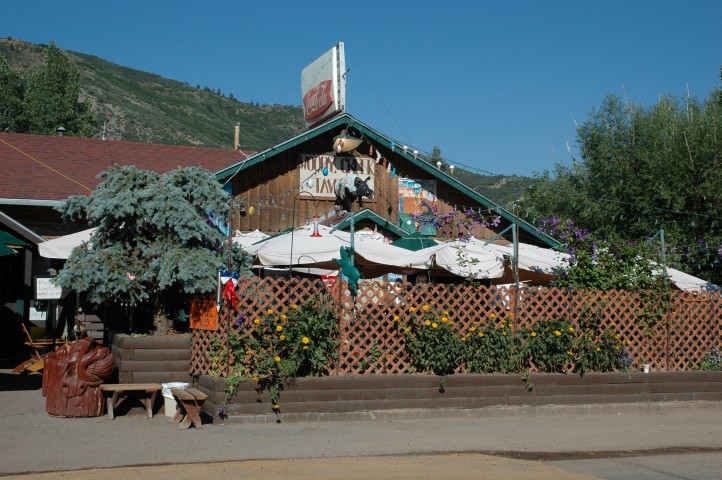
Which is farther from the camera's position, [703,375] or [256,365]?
[703,375]

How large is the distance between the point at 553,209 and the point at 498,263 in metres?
18.3

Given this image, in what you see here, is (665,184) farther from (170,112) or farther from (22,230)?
(170,112)

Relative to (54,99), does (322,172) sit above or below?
below

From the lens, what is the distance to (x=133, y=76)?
471 ft

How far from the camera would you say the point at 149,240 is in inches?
484

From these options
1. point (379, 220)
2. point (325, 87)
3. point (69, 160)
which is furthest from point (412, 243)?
point (69, 160)

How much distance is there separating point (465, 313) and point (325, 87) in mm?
10755

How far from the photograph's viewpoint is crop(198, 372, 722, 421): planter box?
11250 mm

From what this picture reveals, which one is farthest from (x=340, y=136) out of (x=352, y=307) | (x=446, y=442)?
(x=446, y=442)

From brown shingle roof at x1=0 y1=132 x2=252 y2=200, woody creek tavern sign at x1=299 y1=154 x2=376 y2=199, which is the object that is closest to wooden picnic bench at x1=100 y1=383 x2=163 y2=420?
brown shingle roof at x1=0 y1=132 x2=252 y2=200

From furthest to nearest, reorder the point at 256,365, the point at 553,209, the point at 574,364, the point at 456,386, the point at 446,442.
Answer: the point at 553,209 → the point at 574,364 → the point at 456,386 → the point at 256,365 → the point at 446,442

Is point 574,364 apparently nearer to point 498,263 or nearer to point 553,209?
point 498,263

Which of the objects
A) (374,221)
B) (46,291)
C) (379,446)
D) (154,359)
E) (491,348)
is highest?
(374,221)

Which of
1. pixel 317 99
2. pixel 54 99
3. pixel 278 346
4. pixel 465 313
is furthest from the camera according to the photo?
pixel 54 99
